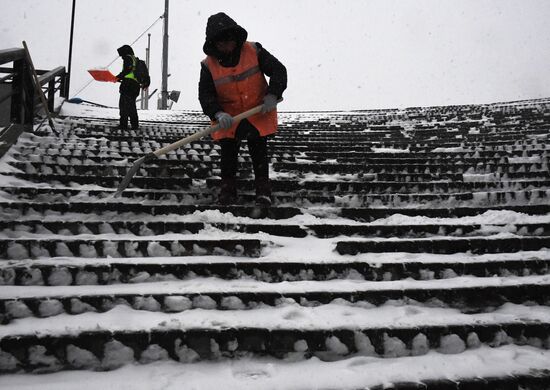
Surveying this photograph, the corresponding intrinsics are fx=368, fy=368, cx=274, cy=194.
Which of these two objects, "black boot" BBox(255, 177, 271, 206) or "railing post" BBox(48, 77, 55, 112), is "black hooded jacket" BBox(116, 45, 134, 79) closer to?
"railing post" BBox(48, 77, 55, 112)

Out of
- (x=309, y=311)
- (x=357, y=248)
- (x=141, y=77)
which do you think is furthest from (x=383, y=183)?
(x=141, y=77)

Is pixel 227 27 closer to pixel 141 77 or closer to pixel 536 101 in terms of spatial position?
pixel 141 77

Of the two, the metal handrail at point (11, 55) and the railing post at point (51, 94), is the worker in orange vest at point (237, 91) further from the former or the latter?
the railing post at point (51, 94)

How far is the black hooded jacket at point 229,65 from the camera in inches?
119

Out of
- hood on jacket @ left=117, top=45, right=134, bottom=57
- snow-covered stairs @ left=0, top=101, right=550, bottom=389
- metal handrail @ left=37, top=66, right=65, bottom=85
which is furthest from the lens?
hood on jacket @ left=117, top=45, right=134, bottom=57

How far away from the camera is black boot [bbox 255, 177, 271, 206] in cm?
332

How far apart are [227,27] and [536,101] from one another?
935 cm

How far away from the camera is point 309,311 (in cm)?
216

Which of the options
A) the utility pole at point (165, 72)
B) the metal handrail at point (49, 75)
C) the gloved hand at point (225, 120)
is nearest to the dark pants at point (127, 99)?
the metal handrail at point (49, 75)

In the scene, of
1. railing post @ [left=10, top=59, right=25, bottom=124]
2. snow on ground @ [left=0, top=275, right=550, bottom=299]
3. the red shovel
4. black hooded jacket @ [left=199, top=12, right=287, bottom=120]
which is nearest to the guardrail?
railing post @ [left=10, top=59, right=25, bottom=124]

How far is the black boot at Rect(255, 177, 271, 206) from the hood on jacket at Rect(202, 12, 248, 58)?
113cm

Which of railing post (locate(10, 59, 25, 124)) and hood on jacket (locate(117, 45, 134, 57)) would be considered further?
hood on jacket (locate(117, 45, 134, 57))

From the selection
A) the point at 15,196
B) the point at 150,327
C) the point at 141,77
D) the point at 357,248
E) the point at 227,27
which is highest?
the point at 141,77

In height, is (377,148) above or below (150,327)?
above
